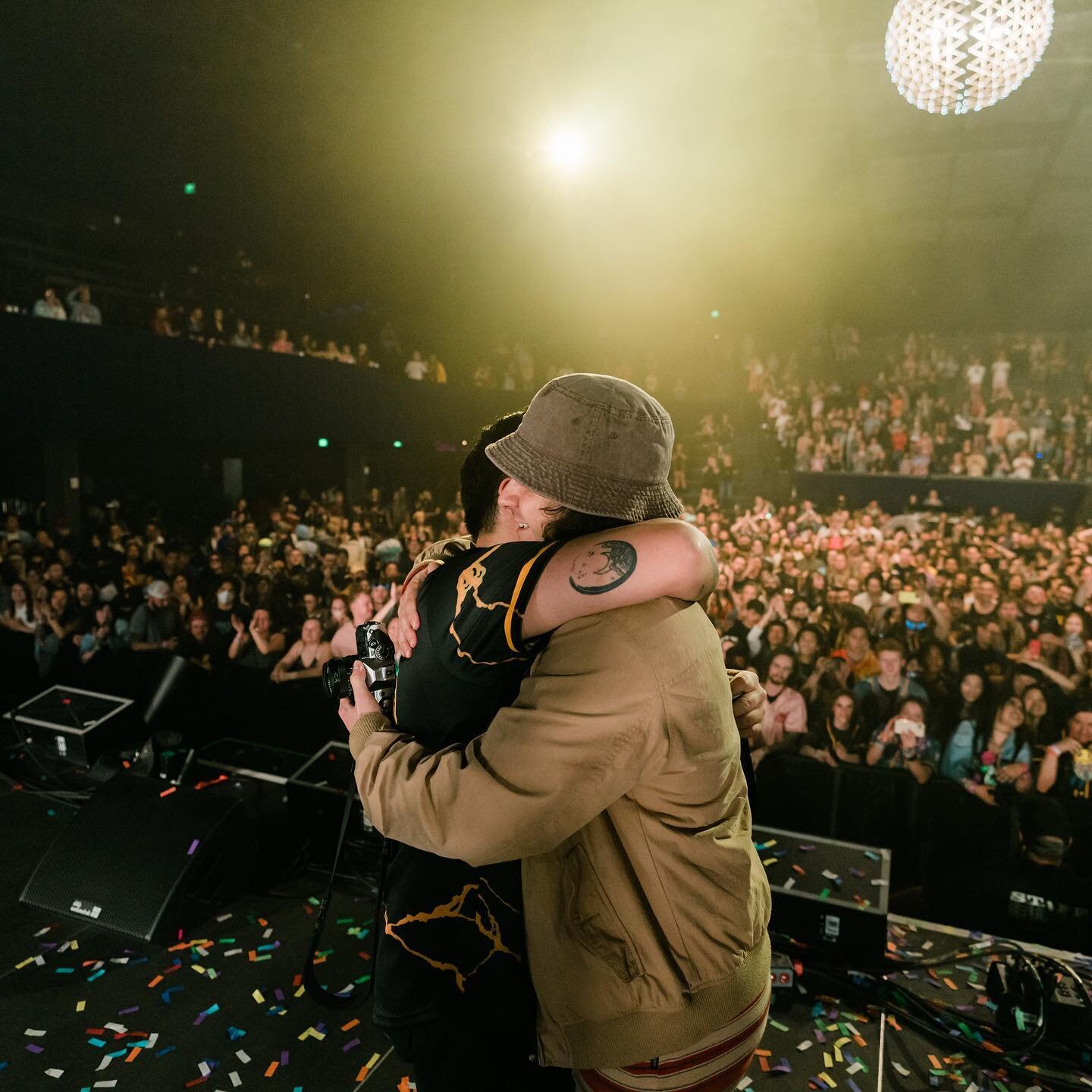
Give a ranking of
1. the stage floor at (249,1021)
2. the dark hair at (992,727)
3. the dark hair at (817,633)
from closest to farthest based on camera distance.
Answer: the stage floor at (249,1021) < the dark hair at (992,727) < the dark hair at (817,633)

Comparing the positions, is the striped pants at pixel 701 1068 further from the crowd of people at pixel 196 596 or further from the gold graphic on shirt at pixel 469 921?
the crowd of people at pixel 196 596

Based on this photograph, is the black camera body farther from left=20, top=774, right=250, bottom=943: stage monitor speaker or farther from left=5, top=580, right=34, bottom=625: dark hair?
left=5, top=580, right=34, bottom=625: dark hair

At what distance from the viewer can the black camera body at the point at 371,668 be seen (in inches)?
52.6

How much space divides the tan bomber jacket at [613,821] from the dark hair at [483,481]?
322 mm

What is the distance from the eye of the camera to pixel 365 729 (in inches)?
48.4

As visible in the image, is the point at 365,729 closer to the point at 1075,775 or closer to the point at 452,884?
the point at 452,884

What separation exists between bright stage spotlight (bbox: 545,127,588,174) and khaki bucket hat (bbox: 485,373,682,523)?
355 inches

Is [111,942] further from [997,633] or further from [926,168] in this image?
[926,168]

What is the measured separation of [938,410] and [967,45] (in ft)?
31.4

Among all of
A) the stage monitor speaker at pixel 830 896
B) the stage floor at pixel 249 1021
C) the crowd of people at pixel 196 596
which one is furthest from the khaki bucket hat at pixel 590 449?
the crowd of people at pixel 196 596

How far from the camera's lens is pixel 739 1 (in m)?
6.51

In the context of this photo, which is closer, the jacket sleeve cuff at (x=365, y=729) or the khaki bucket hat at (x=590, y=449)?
the khaki bucket hat at (x=590, y=449)

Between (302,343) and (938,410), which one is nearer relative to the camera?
(302,343)

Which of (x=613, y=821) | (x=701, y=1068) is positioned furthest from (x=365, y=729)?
(x=701, y=1068)
